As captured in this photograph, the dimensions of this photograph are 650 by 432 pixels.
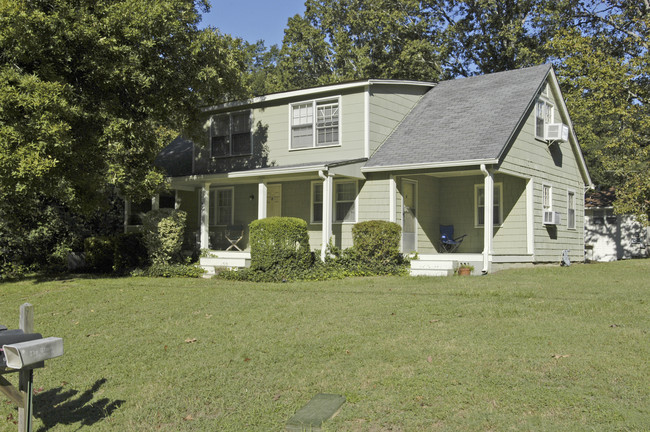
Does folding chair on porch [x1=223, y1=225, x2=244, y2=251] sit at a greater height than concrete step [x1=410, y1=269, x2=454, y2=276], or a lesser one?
greater

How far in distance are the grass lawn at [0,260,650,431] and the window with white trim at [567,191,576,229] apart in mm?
8901

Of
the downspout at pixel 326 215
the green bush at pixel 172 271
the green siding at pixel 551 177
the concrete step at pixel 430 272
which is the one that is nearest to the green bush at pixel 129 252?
the green bush at pixel 172 271

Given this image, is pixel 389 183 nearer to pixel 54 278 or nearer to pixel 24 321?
pixel 54 278

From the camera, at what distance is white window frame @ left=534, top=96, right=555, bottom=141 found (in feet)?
53.8

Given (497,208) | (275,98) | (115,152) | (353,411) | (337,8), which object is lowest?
(353,411)

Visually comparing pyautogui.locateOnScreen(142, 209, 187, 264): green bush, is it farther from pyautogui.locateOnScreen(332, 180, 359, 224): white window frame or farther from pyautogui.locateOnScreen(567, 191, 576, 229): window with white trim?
pyautogui.locateOnScreen(567, 191, 576, 229): window with white trim

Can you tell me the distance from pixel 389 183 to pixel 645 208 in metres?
10.9

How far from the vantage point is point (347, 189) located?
1608 centimetres

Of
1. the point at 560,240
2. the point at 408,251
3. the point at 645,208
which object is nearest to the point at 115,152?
the point at 408,251

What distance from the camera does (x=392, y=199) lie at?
15.1 metres

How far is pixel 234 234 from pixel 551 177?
9687mm

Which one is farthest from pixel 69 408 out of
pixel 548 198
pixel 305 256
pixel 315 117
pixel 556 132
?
pixel 556 132

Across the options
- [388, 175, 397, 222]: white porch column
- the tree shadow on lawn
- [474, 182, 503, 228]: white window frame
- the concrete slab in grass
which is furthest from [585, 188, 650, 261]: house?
the tree shadow on lawn

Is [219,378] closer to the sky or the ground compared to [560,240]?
closer to the ground
